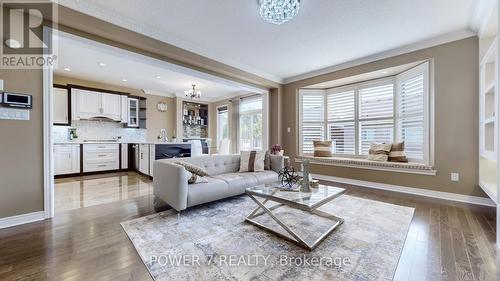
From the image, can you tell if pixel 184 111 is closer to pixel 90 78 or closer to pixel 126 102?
pixel 126 102

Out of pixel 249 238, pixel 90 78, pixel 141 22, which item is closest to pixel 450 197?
pixel 249 238

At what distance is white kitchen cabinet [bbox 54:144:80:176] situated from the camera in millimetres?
5078

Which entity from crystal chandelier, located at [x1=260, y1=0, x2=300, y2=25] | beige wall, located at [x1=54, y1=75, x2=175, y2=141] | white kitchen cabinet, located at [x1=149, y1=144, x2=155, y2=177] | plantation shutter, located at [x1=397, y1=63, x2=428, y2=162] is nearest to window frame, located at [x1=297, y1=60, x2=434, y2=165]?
plantation shutter, located at [x1=397, y1=63, x2=428, y2=162]

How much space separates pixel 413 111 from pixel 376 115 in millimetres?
712

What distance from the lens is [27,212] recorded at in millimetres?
2439

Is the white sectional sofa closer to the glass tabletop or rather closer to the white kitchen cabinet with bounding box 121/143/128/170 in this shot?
the glass tabletop

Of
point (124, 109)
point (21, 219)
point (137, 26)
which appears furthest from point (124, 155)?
point (137, 26)

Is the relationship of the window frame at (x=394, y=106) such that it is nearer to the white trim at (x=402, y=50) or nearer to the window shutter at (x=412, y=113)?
the window shutter at (x=412, y=113)

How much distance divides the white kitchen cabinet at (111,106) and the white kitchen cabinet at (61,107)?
30.9 inches

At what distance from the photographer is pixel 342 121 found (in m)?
5.13

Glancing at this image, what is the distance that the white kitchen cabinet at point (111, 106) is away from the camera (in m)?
5.92

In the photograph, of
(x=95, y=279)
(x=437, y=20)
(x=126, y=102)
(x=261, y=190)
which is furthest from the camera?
(x=126, y=102)

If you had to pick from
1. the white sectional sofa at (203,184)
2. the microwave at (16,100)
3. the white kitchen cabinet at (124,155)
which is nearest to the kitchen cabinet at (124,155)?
the white kitchen cabinet at (124,155)

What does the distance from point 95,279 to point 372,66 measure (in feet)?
16.8
